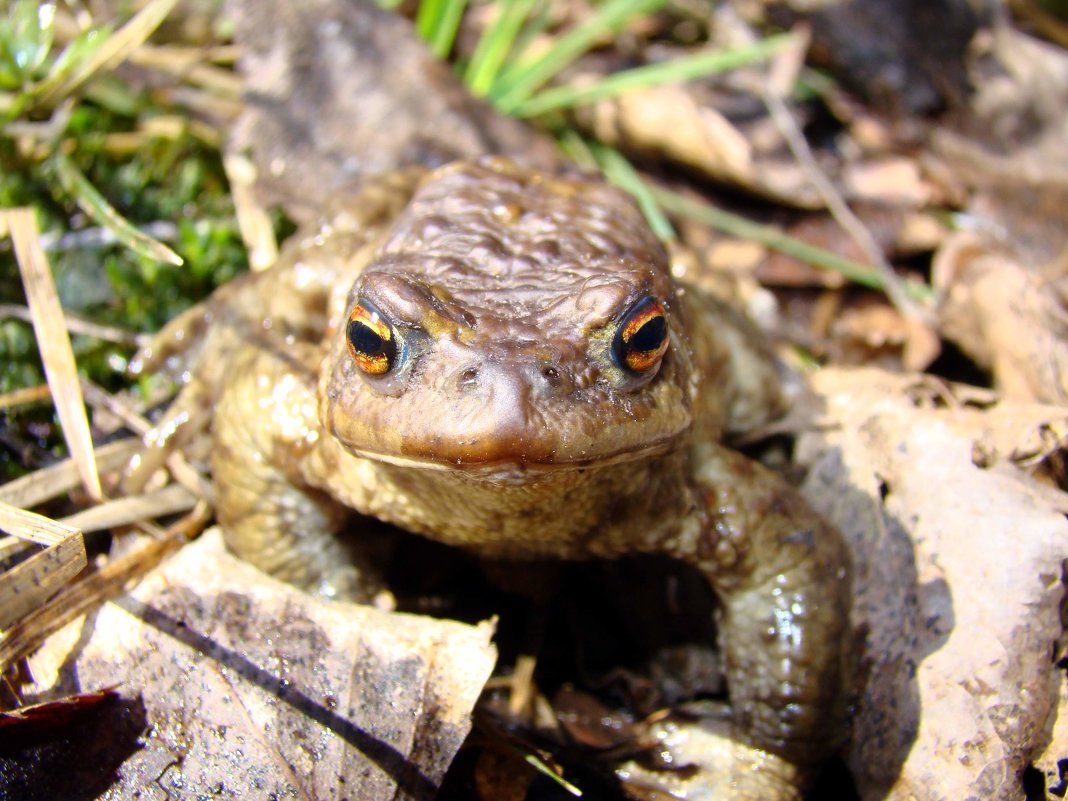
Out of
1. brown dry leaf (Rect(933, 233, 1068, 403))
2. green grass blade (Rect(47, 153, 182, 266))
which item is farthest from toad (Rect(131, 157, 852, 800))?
brown dry leaf (Rect(933, 233, 1068, 403))

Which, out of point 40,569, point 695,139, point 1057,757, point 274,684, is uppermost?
point 695,139

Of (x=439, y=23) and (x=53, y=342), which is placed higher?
(x=439, y=23)

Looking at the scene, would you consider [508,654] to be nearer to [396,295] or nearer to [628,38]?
[396,295]

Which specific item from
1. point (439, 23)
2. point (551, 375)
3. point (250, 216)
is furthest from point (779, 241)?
point (551, 375)

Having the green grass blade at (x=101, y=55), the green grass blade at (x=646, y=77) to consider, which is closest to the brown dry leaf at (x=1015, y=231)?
the green grass blade at (x=646, y=77)

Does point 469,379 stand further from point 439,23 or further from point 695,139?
point 439,23

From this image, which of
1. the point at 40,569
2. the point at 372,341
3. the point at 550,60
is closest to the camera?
the point at 372,341
